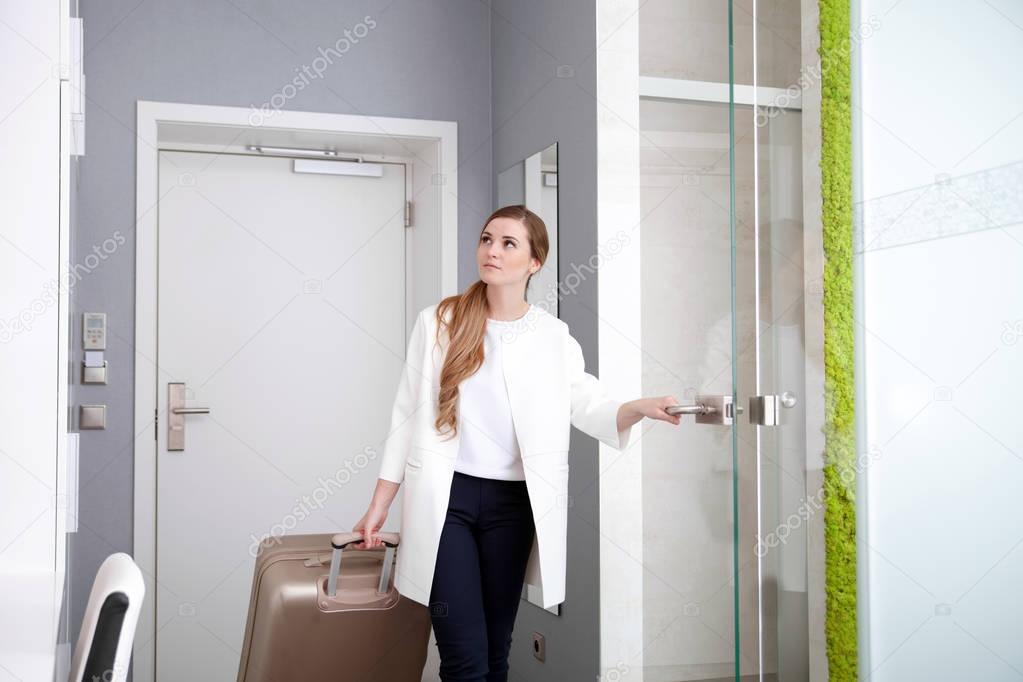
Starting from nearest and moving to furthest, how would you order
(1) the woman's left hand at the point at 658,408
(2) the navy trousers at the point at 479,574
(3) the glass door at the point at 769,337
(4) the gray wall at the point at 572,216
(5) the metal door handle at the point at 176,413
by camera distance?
(3) the glass door at the point at 769,337 → (1) the woman's left hand at the point at 658,408 → (2) the navy trousers at the point at 479,574 → (4) the gray wall at the point at 572,216 → (5) the metal door handle at the point at 176,413

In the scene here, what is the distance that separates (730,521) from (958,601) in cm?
36

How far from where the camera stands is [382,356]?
3.68 metres

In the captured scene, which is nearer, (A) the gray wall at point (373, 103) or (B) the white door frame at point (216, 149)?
(A) the gray wall at point (373, 103)

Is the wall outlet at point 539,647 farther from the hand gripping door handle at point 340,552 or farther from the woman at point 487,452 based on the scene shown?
the hand gripping door handle at point 340,552

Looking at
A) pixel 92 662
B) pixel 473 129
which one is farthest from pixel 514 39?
pixel 92 662

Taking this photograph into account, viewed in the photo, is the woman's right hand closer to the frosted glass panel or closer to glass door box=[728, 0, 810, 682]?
glass door box=[728, 0, 810, 682]

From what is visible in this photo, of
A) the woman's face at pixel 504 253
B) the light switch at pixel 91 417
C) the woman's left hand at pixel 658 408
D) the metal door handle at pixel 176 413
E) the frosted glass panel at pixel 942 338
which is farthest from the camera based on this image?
the metal door handle at pixel 176 413

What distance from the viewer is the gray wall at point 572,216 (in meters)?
2.72

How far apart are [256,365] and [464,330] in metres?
1.65

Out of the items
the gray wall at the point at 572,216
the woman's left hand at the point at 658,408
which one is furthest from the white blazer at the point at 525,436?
the gray wall at the point at 572,216

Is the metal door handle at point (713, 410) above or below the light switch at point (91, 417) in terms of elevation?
above

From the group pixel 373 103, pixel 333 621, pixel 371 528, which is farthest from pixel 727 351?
pixel 373 103

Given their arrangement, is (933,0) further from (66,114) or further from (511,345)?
(66,114)

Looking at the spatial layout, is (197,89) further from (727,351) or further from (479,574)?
(727,351)
